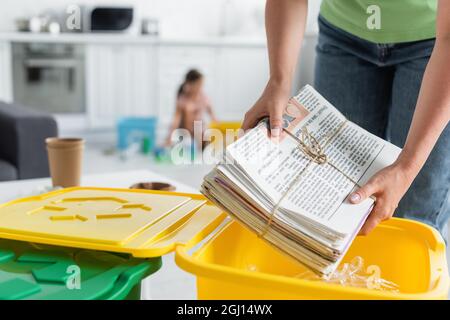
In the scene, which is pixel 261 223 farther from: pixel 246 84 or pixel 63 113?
pixel 246 84

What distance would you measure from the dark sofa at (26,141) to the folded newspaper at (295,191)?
1.54 m

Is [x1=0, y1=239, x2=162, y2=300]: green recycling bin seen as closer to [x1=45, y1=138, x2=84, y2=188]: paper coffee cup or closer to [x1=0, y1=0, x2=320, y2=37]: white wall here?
[x1=45, y1=138, x2=84, y2=188]: paper coffee cup

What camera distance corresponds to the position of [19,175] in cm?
210

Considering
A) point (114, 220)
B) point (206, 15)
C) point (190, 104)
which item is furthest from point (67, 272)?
point (206, 15)

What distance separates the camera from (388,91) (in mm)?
1152

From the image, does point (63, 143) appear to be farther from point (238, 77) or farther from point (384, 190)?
point (238, 77)

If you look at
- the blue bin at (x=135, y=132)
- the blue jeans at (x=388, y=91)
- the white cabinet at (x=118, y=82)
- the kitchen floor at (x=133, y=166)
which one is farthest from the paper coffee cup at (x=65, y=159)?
the white cabinet at (x=118, y=82)

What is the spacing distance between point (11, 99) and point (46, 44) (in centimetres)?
46

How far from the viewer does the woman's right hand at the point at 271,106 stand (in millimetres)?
818

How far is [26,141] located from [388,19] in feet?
4.86

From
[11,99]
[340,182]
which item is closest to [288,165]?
[340,182]

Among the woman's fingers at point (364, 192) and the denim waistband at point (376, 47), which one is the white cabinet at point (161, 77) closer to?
the denim waistband at point (376, 47)

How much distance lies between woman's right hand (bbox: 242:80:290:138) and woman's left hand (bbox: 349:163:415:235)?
0.15m

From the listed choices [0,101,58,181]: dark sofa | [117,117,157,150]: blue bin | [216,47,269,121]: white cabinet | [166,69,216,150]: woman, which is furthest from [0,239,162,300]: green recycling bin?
[216,47,269,121]: white cabinet
